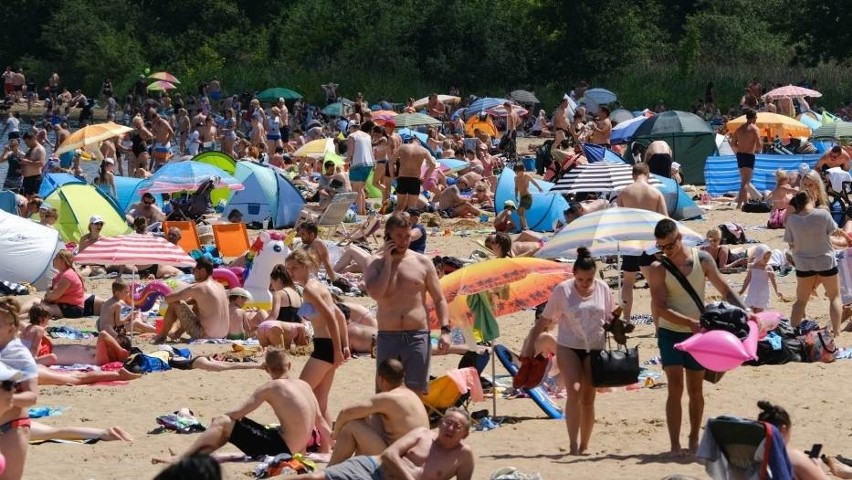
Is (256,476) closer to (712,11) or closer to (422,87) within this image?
(422,87)

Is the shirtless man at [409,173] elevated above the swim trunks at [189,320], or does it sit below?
below

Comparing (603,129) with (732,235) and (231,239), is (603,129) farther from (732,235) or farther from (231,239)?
(231,239)

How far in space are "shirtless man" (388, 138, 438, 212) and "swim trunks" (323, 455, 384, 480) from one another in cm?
1146

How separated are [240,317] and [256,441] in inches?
163

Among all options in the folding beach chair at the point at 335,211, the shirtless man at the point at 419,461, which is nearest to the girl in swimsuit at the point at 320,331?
the shirtless man at the point at 419,461

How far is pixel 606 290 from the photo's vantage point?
8.01 m

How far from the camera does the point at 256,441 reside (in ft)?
26.7

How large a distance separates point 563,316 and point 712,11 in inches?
1444

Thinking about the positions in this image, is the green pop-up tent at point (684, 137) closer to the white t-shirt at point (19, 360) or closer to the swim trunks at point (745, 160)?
the swim trunks at point (745, 160)

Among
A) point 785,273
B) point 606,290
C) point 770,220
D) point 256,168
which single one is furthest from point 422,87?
point 606,290

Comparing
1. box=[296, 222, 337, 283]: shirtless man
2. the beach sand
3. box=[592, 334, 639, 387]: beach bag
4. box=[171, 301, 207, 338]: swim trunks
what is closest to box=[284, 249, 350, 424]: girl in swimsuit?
the beach sand

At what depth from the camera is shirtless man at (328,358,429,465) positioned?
23.7ft

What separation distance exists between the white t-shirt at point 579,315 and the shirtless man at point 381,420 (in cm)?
95

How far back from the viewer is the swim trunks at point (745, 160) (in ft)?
63.5
